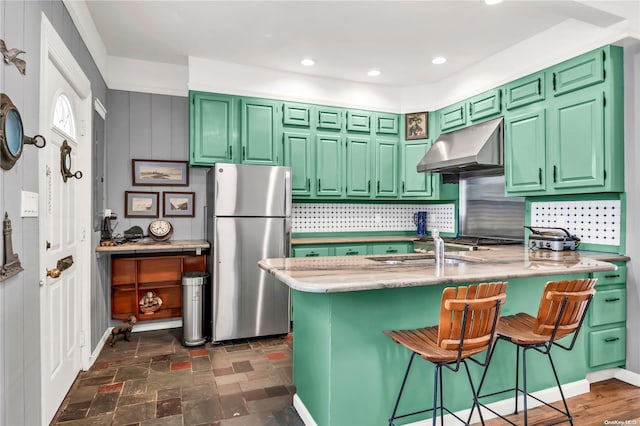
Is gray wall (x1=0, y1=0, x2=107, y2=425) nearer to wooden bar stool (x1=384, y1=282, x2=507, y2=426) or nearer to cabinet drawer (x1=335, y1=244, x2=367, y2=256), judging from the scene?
wooden bar stool (x1=384, y1=282, x2=507, y2=426)

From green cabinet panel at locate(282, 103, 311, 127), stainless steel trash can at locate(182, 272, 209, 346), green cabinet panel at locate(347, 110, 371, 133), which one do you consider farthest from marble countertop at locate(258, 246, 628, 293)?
green cabinet panel at locate(347, 110, 371, 133)

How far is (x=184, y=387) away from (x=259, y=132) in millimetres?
2543

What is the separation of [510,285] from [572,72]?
191 centimetres

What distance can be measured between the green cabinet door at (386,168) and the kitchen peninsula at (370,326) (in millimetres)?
2362

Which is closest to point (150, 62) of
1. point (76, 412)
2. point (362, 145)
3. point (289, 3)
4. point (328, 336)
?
point (289, 3)

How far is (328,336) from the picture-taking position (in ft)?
6.10

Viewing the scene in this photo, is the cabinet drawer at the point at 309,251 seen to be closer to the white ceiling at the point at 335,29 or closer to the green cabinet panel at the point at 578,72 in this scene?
the white ceiling at the point at 335,29

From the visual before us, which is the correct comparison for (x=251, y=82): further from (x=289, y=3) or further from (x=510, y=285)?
(x=510, y=285)

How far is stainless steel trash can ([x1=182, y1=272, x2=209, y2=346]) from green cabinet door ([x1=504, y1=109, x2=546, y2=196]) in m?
3.12

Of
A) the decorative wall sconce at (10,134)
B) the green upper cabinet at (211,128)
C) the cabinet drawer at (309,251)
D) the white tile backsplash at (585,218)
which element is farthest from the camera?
the cabinet drawer at (309,251)

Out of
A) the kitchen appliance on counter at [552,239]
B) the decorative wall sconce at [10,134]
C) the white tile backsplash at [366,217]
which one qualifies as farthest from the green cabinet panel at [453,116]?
the decorative wall sconce at [10,134]

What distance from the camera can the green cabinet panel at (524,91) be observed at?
324cm

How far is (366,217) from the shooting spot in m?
4.94

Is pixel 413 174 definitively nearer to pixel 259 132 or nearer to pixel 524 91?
pixel 524 91
